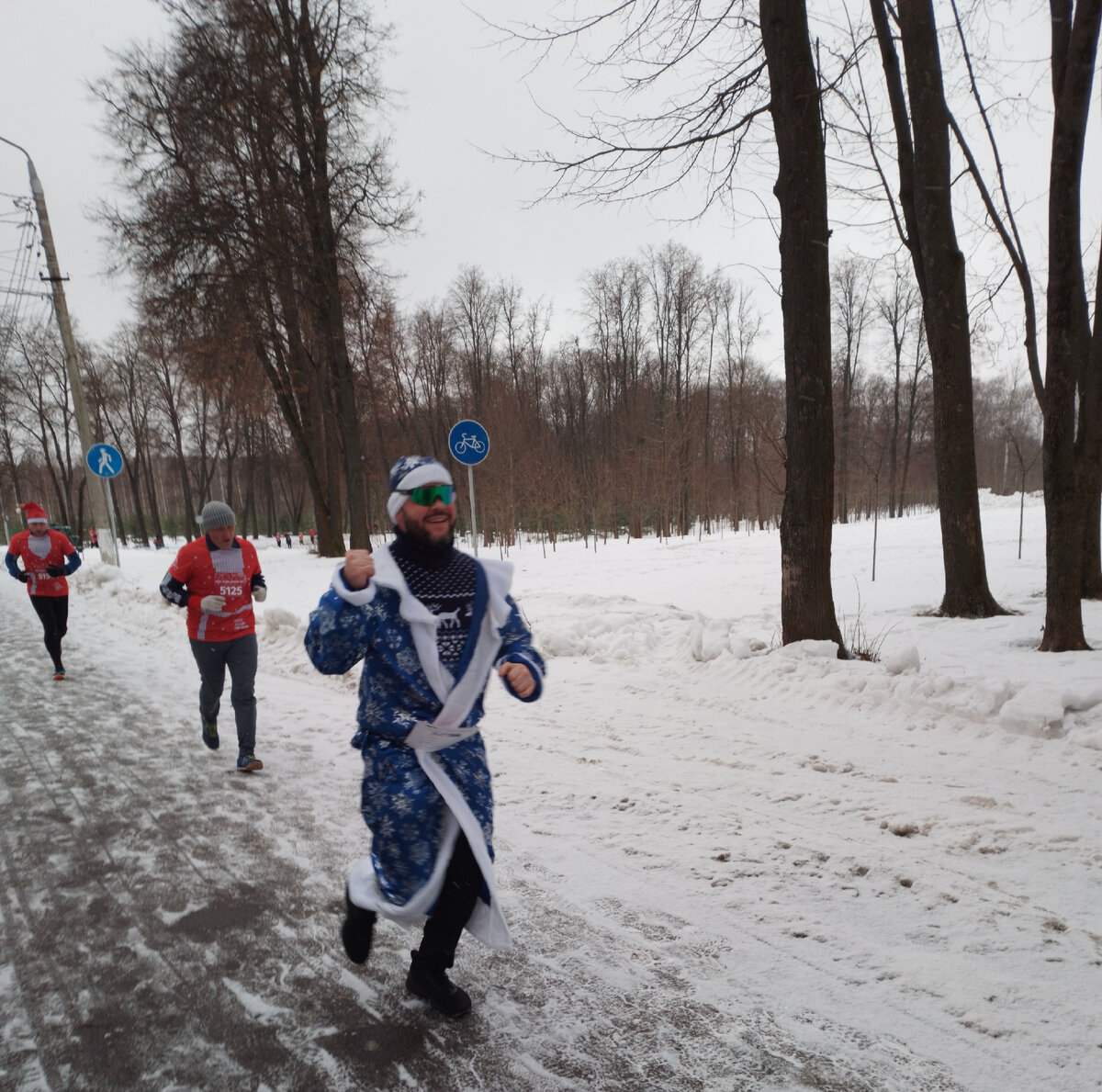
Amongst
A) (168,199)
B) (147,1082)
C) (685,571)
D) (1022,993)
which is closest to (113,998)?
(147,1082)

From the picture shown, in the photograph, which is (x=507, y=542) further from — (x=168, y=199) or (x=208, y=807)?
(x=208, y=807)

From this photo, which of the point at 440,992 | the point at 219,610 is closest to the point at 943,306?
the point at 219,610

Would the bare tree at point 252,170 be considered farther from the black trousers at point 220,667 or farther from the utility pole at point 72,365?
the black trousers at point 220,667

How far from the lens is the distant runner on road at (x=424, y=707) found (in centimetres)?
246

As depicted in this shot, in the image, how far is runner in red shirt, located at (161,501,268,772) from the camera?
5.52 m

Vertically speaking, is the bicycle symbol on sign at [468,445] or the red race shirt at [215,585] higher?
the bicycle symbol on sign at [468,445]

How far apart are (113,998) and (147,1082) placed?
1.87ft

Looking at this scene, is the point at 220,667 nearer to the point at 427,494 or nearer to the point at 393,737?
the point at 393,737

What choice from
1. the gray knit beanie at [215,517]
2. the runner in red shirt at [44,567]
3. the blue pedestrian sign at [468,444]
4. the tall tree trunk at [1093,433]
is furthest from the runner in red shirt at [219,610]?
the tall tree trunk at [1093,433]

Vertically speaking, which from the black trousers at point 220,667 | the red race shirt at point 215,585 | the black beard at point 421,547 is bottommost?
the black trousers at point 220,667

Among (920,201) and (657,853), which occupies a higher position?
(920,201)

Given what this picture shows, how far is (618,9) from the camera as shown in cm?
738

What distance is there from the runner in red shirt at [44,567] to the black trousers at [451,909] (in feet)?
27.5

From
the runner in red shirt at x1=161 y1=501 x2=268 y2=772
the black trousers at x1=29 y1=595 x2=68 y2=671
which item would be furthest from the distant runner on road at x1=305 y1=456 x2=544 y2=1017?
the black trousers at x1=29 y1=595 x2=68 y2=671
